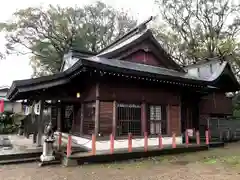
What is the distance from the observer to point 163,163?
7336 mm

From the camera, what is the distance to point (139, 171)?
246 inches

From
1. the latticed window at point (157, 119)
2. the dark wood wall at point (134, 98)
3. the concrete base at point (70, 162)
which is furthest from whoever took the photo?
the latticed window at point (157, 119)

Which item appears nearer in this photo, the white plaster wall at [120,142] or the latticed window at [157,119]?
the white plaster wall at [120,142]

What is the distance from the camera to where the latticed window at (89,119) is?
8.88m

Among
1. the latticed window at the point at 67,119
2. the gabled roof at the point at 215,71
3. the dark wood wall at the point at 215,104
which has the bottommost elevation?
the latticed window at the point at 67,119

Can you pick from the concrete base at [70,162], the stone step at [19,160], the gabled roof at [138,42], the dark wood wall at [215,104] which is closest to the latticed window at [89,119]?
the concrete base at [70,162]

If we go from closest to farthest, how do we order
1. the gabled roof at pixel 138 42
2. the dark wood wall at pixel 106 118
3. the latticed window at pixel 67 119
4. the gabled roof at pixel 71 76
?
the gabled roof at pixel 71 76 < the dark wood wall at pixel 106 118 < the gabled roof at pixel 138 42 < the latticed window at pixel 67 119

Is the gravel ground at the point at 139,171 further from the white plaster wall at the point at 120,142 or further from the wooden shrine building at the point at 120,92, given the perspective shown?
the wooden shrine building at the point at 120,92

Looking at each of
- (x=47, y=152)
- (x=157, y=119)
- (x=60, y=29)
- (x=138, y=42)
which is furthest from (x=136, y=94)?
(x=60, y=29)

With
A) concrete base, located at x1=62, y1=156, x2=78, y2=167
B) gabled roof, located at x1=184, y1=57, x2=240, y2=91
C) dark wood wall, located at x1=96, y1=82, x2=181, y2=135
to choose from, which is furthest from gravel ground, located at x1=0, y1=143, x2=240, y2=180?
gabled roof, located at x1=184, y1=57, x2=240, y2=91

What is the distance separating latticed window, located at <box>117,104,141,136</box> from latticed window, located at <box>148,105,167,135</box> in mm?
715

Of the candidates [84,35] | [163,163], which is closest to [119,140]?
[163,163]

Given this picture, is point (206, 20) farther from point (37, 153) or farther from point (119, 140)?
point (37, 153)

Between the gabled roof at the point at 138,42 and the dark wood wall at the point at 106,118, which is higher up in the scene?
the gabled roof at the point at 138,42
